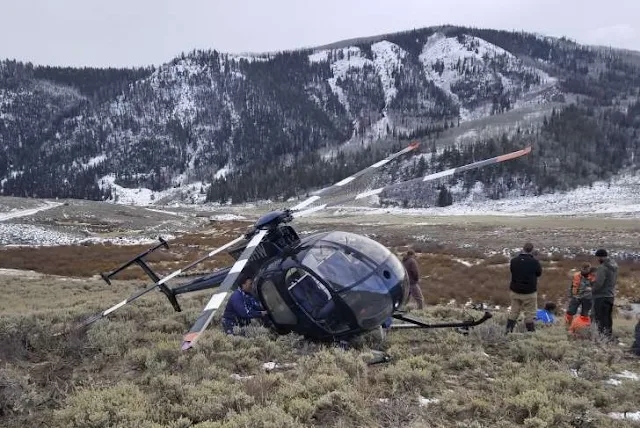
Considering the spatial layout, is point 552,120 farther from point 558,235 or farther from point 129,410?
point 129,410

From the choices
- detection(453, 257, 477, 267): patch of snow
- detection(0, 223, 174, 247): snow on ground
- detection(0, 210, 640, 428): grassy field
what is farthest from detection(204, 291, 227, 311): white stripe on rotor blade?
detection(0, 223, 174, 247): snow on ground

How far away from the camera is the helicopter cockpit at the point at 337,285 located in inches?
269

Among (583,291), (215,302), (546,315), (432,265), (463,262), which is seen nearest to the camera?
(215,302)

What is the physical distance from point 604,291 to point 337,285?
596 cm

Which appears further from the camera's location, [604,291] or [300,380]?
[604,291]

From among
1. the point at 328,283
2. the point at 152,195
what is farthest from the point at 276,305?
the point at 152,195

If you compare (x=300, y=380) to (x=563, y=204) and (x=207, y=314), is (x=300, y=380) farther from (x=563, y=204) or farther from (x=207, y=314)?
(x=563, y=204)

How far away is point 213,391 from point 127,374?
5.47 ft

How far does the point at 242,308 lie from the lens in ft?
27.2

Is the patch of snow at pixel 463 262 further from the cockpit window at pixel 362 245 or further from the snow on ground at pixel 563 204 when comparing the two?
the snow on ground at pixel 563 204

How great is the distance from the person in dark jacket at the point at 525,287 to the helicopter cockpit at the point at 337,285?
2938mm

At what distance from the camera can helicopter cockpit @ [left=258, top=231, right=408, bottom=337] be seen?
22.4 ft

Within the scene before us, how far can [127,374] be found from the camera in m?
6.47

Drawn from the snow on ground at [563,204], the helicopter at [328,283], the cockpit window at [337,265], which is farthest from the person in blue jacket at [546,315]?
the snow on ground at [563,204]
